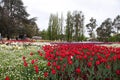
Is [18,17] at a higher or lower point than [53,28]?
higher

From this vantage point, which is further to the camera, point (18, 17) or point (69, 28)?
point (18, 17)

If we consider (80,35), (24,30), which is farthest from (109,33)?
(24,30)

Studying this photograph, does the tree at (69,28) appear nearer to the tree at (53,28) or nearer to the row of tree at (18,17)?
the tree at (53,28)

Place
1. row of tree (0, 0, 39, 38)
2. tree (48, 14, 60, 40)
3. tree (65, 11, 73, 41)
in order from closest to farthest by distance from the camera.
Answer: row of tree (0, 0, 39, 38) → tree (65, 11, 73, 41) → tree (48, 14, 60, 40)

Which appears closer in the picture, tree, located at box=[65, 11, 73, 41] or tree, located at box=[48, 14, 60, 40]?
tree, located at box=[65, 11, 73, 41]

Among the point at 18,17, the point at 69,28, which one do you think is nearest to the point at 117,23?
the point at 69,28

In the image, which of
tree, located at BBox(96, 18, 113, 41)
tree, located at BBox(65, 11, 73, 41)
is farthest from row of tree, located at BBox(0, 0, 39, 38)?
tree, located at BBox(96, 18, 113, 41)

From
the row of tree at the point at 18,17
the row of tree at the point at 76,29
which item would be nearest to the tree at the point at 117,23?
the row of tree at the point at 76,29

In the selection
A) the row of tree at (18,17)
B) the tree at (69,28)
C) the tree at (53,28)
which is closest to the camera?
the row of tree at (18,17)

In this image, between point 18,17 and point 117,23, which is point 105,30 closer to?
point 117,23

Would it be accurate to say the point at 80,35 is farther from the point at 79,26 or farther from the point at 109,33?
the point at 109,33

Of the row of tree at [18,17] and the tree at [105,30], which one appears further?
the tree at [105,30]

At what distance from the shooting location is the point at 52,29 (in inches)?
2520

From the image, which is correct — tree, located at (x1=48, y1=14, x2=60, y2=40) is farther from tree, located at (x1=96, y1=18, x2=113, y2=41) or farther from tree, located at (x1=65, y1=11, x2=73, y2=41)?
tree, located at (x1=96, y1=18, x2=113, y2=41)
